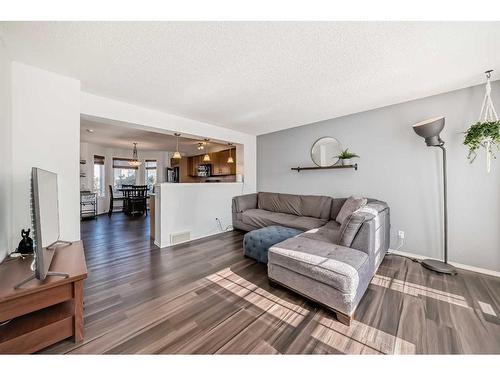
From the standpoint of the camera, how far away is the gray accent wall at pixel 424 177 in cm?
235

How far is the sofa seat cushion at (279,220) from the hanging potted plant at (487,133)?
2.03m

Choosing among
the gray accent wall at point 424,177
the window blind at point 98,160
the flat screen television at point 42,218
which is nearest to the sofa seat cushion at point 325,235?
the gray accent wall at point 424,177

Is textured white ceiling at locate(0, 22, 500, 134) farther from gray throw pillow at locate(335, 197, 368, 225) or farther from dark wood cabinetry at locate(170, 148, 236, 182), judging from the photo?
dark wood cabinetry at locate(170, 148, 236, 182)

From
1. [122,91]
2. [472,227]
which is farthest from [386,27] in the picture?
[122,91]

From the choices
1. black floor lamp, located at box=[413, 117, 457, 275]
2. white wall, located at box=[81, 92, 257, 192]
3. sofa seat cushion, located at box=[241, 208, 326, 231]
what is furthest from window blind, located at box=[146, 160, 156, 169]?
black floor lamp, located at box=[413, 117, 457, 275]

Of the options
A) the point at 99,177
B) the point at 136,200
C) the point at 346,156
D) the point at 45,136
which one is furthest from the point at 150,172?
the point at 346,156

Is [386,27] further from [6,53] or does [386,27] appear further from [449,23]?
[6,53]

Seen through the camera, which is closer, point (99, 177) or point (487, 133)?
point (487, 133)

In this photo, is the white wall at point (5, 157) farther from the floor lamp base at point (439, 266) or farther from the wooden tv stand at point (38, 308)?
the floor lamp base at point (439, 266)

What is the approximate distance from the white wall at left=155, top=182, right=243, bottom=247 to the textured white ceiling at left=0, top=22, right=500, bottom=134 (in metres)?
1.59

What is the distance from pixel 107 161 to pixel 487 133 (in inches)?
362

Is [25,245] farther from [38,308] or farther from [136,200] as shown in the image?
[136,200]

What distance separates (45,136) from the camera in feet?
6.53

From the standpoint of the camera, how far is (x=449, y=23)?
4.56 ft
